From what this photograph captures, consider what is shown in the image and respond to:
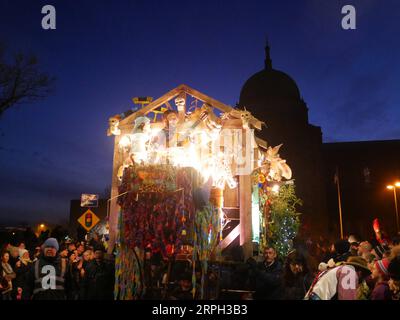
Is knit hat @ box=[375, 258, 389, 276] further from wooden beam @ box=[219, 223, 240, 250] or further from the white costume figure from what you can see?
the white costume figure

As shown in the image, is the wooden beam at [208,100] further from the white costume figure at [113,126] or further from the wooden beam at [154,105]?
the white costume figure at [113,126]

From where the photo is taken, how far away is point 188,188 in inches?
229

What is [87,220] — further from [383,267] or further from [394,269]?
[394,269]

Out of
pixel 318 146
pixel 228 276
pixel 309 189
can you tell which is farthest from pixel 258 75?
pixel 228 276

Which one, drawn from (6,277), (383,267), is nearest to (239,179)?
(383,267)

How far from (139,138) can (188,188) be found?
9.79 ft

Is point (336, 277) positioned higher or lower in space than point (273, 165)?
lower

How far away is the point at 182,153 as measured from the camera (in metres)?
8.34

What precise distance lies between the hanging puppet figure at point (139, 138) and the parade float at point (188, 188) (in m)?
0.02

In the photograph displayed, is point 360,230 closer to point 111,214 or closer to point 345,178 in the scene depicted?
point 345,178

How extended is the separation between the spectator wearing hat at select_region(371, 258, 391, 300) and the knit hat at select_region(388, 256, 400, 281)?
56 mm

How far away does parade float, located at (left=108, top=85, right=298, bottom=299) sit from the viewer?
5.80 metres

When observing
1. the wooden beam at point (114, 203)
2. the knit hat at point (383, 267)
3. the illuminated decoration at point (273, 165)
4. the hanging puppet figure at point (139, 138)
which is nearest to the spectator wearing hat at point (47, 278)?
the wooden beam at point (114, 203)
